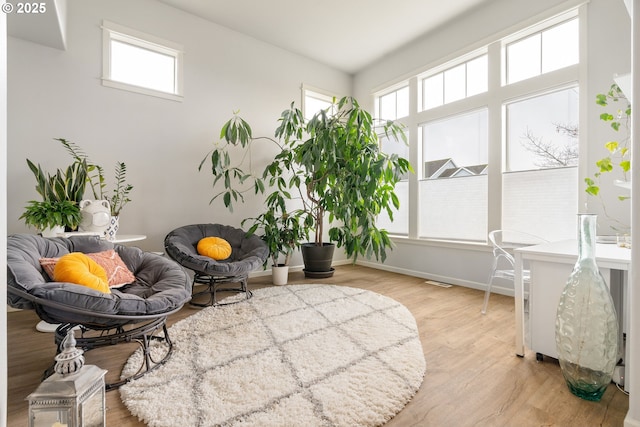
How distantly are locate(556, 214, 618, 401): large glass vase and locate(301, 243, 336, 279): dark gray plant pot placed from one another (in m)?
2.74

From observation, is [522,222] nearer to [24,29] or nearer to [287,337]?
[287,337]

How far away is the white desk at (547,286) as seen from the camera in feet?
5.44

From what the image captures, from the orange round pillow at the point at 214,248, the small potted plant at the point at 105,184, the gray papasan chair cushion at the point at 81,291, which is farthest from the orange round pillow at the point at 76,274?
the orange round pillow at the point at 214,248

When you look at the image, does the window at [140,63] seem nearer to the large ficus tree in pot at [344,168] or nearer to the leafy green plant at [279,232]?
the large ficus tree in pot at [344,168]

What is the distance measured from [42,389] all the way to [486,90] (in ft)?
13.8

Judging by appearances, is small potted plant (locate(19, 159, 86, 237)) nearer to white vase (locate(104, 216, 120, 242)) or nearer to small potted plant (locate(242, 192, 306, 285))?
white vase (locate(104, 216, 120, 242))

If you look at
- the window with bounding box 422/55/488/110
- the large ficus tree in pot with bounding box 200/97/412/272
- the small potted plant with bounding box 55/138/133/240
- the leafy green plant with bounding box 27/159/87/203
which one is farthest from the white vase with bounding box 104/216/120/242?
the window with bounding box 422/55/488/110

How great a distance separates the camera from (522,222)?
3125 millimetres

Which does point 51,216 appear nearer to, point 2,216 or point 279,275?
point 2,216

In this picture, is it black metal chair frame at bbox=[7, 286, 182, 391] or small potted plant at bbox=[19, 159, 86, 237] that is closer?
black metal chair frame at bbox=[7, 286, 182, 391]

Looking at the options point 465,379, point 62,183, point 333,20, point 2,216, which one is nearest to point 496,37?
point 333,20

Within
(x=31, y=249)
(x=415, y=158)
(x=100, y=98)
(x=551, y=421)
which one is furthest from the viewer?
(x=415, y=158)

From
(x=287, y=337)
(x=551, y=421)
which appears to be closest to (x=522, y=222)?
(x=551, y=421)

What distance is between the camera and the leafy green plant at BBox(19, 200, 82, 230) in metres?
2.17
